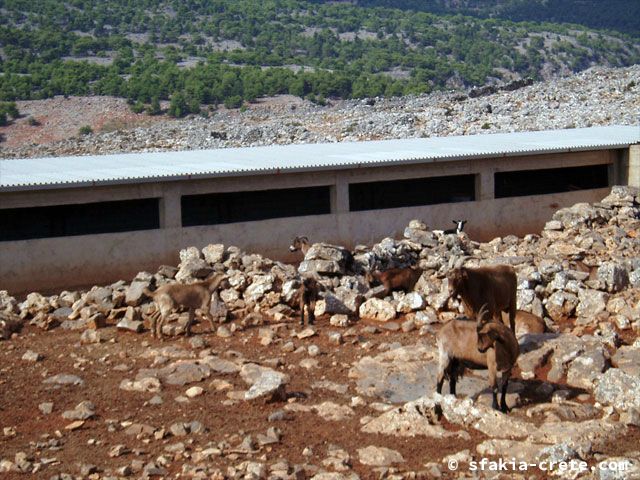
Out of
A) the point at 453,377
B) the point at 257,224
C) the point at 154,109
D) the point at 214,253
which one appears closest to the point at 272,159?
the point at 257,224

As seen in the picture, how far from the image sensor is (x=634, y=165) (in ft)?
84.7

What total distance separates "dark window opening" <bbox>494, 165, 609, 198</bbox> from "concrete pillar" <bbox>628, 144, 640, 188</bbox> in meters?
0.59

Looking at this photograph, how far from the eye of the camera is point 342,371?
563 inches

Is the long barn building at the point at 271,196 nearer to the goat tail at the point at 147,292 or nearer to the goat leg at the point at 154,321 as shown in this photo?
the goat tail at the point at 147,292

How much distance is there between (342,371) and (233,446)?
317 centimetres

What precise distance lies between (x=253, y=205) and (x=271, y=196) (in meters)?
0.45

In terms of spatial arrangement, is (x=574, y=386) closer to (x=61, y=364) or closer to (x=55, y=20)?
(x=61, y=364)

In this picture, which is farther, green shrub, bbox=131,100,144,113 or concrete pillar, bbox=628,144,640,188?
green shrub, bbox=131,100,144,113

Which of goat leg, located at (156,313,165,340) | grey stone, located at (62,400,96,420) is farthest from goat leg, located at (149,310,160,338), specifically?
grey stone, located at (62,400,96,420)

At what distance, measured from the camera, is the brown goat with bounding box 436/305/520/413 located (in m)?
12.2

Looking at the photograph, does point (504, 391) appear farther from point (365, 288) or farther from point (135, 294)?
point (135, 294)

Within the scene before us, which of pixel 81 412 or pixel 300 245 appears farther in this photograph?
pixel 300 245

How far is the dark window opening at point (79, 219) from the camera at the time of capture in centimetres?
1930

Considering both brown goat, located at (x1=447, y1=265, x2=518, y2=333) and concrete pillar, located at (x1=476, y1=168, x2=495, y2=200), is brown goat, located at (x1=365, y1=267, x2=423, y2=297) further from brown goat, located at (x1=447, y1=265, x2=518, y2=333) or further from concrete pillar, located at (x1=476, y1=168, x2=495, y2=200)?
concrete pillar, located at (x1=476, y1=168, x2=495, y2=200)
